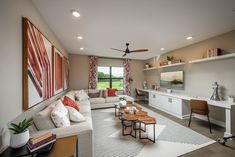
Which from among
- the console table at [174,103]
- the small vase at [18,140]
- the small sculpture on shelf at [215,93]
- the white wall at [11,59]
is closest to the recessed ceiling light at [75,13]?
the white wall at [11,59]

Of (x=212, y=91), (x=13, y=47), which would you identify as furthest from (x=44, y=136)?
(x=212, y=91)

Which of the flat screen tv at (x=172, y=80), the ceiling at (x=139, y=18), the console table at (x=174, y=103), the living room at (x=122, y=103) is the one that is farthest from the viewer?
the flat screen tv at (x=172, y=80)

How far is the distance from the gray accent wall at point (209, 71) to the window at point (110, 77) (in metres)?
2.98

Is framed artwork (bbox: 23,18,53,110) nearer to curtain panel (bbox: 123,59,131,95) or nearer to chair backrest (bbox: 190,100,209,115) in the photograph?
chair backrest (bbox: 190,100,209,115)

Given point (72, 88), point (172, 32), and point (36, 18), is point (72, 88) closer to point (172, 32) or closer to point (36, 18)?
point (36, 18)

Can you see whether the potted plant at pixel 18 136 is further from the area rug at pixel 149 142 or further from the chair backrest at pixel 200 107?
the chair backrest at pixel 200 107

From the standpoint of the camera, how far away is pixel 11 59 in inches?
48.3

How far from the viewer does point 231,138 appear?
2.34 m

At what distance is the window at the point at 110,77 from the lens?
5949mm

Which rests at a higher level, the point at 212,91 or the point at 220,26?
the point at 220,26

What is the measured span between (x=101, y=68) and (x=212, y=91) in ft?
15.4

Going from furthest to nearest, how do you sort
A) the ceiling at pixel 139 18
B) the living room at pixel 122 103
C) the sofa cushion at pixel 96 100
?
1. the sofa cushion at pixel 96 100
2. the ceiling at pixel 139 18
3. the living room at pixel 122 103

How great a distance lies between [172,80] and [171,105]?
1.13m

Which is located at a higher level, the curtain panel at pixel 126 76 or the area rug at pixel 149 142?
the curtain panel at pixel 126 76
